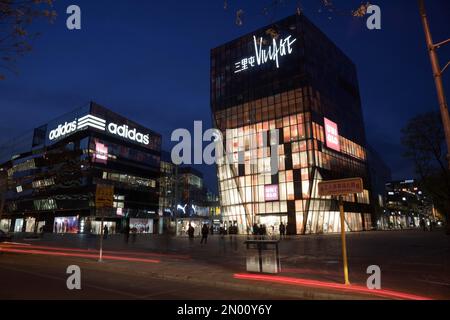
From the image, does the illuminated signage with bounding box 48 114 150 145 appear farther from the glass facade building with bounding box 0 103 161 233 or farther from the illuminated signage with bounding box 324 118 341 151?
the illuminated signage with bounding box 324 118 341 151

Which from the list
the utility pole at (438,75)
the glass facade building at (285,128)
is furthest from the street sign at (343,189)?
the glass facade building at (285,128)

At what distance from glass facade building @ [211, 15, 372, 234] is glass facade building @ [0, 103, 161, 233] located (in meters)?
25.1

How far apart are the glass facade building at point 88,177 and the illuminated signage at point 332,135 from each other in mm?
44073

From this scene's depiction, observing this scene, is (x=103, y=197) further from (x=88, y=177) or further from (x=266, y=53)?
(x=88, y=177)

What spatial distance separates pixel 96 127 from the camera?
70375mm

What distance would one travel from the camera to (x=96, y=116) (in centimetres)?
7088

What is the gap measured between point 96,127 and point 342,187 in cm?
6929

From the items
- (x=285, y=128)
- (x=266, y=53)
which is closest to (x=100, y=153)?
(x=285, y=128)

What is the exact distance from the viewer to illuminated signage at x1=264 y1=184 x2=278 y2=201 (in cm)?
5234

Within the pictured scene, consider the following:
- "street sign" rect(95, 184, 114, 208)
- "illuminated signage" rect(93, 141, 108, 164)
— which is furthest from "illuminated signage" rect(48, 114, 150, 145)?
"street sign" rect(95, 184, 114, 208)

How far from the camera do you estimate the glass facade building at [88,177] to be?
65812 mm
